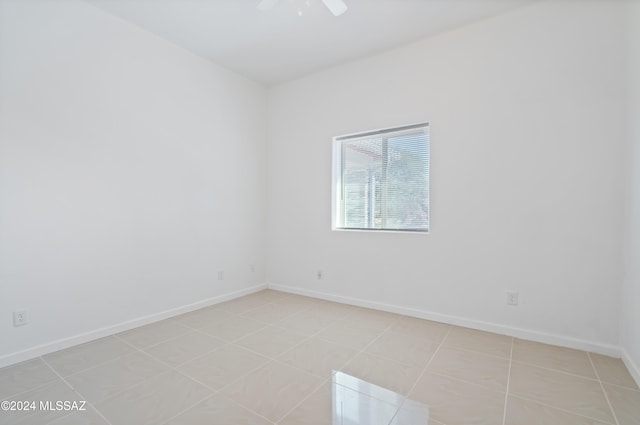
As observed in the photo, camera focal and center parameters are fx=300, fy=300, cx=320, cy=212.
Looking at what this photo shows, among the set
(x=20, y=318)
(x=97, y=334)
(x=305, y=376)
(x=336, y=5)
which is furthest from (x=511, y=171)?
(x=20, y=318)

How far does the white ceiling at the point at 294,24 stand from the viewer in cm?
260

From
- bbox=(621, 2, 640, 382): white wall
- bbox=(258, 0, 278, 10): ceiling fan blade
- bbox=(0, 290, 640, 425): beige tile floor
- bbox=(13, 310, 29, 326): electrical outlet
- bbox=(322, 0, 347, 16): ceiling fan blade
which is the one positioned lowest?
bbox=(0, 290, 640, 425): beige tile floor

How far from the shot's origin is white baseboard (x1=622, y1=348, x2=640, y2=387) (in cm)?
191

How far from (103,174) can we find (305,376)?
2.42 metres

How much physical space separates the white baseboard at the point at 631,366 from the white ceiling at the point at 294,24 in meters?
2.85

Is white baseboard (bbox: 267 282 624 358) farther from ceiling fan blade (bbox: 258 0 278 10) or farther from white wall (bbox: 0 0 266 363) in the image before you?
ceiling fan blade (bbox: 258 0 278 10)

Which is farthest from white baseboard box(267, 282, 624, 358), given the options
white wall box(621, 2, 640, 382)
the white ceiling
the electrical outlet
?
the white ceiling

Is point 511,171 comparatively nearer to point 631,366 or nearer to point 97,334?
point 631,366

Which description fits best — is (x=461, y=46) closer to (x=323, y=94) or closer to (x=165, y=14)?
(x=323, y=94)

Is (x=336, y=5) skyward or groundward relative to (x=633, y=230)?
skyward

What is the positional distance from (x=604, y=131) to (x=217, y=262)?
3917 millimetres

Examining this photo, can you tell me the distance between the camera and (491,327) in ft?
8.98

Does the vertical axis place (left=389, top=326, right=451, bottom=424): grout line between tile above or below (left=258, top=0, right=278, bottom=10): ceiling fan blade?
below

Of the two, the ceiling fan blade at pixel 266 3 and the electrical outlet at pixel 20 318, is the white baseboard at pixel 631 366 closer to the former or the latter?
the ceiling fan blade at pixel 266 3
